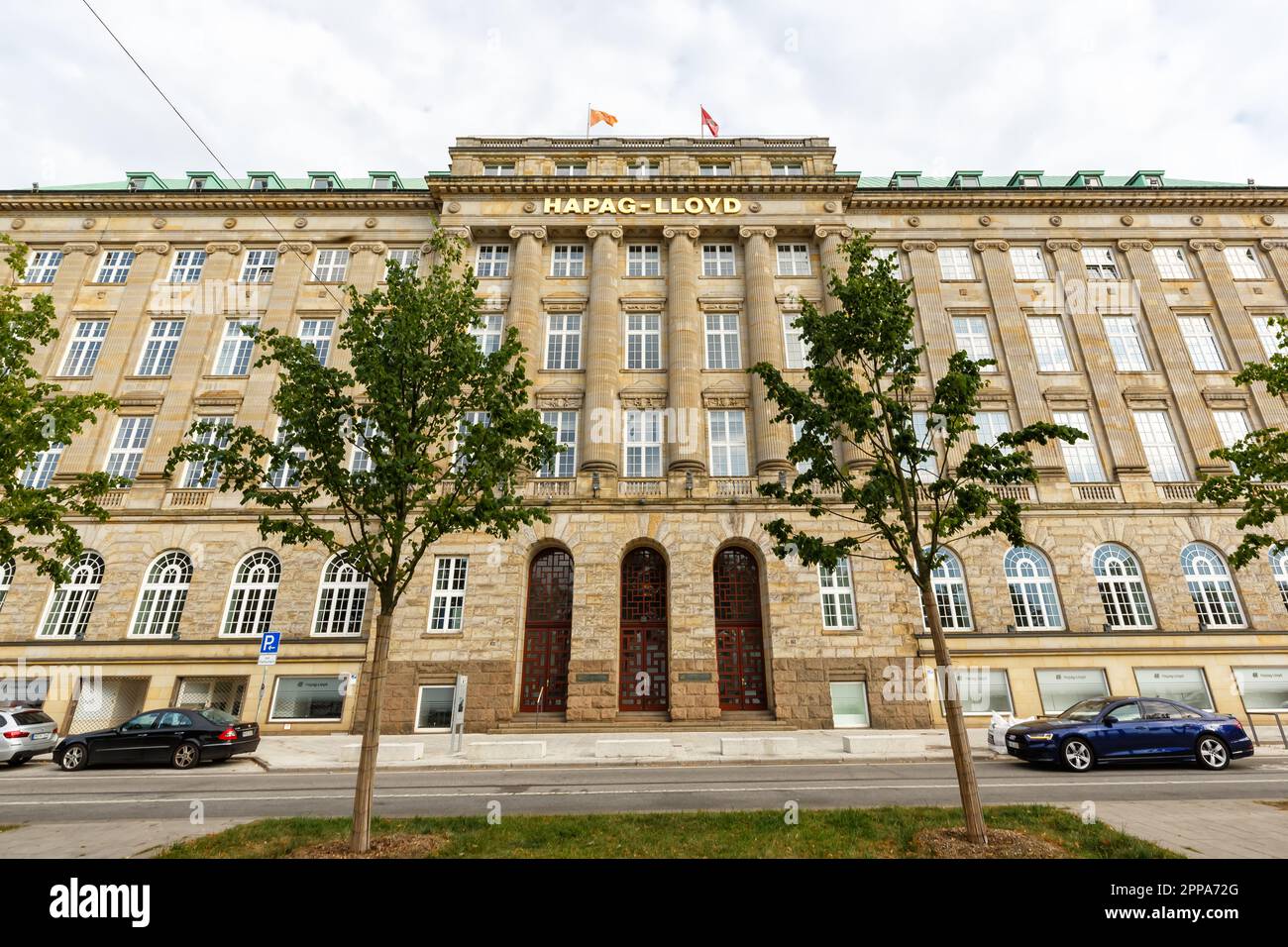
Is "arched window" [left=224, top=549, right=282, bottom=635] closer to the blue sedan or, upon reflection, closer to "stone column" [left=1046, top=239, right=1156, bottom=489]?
the blue sedan

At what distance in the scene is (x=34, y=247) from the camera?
33219 mm

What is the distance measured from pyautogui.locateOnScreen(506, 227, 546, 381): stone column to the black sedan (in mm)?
18628

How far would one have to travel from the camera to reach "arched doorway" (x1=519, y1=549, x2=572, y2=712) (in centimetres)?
2550

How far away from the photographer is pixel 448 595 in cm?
2588

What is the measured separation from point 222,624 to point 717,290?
27854mm

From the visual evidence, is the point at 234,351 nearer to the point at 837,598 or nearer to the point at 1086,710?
the point at 837,598

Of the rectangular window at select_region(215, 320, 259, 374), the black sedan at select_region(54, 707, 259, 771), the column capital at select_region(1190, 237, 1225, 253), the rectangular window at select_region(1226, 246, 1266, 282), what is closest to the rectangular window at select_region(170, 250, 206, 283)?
the rectangular window at select_region(215, 320, 259, 374)

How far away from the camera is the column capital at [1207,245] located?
33.2m

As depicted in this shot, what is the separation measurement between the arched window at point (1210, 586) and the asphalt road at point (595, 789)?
39.2 ft

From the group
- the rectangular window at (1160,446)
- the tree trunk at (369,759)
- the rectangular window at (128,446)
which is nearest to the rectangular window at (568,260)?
the rectangular window at (128,446)

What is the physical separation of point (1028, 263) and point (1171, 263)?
7821 mm
